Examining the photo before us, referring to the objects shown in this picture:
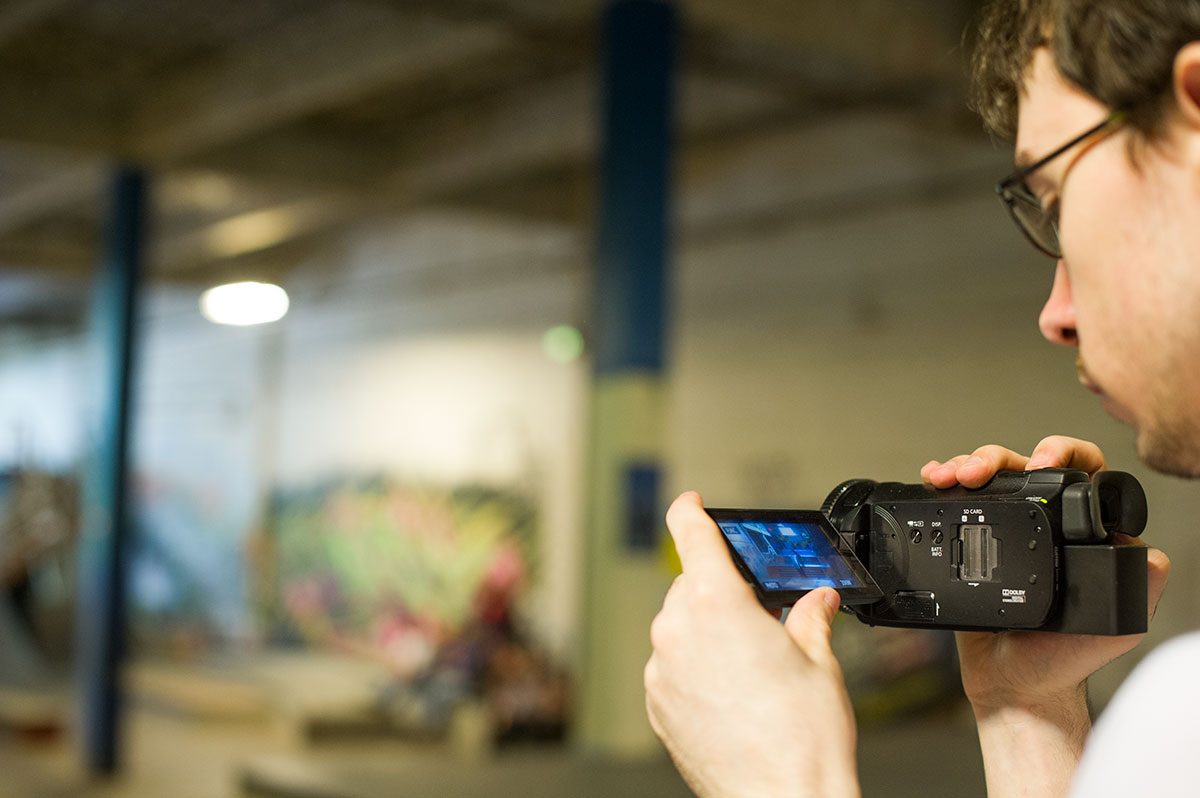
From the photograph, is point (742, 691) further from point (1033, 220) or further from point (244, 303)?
point (244, 303)

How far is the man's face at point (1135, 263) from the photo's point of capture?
0.67 m

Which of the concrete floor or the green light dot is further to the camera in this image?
the green light dot

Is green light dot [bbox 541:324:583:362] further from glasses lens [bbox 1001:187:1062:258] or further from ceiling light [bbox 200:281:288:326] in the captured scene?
glasses lens [bbox 1001:187:1062:258]

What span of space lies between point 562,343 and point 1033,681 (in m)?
8.76

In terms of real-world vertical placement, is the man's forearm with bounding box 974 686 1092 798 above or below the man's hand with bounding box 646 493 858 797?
below

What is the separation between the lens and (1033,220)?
2.73 feet

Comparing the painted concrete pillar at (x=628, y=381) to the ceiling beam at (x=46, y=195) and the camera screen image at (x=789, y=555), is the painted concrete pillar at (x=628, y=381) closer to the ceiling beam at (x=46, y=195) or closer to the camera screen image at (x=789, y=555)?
the camera screen image at (x=789, y=555)

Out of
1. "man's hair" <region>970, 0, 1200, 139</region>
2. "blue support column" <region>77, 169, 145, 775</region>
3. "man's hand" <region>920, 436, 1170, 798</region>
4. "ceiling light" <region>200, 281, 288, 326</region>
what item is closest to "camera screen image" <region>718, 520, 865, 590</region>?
"man's hand" <region>920, 436, 1170, 798</region>

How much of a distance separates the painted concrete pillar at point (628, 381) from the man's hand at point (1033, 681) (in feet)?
11.6

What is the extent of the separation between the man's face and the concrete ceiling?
3788 mm

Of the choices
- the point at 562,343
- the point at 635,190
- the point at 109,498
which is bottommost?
the point at 109,498

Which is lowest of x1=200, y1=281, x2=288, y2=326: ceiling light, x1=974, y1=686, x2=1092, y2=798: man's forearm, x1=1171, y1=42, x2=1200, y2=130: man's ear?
x1=974, y1=686, x2=1092, y2=798: man's forearm

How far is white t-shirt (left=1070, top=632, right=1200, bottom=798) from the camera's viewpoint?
0.57 m

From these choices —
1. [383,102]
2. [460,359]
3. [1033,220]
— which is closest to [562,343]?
[460,359]
